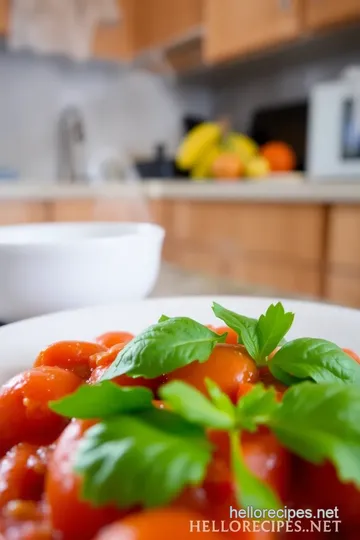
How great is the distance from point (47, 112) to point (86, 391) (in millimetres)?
3127

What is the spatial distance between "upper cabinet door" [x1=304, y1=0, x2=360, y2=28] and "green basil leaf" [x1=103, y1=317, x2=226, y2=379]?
1.99 meters

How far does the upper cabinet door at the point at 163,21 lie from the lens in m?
2.79

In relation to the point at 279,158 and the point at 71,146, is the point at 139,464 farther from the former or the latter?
the point at 71,146

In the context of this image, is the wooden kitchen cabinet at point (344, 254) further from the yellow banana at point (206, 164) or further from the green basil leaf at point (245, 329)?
the green basil leaf at point (245, 329)

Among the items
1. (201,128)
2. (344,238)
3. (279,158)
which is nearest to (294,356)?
(344,238)

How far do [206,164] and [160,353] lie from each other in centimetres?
230

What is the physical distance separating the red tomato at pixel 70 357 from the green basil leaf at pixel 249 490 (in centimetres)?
17

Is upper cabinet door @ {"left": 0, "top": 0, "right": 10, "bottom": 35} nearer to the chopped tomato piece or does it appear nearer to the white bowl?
the white bowl

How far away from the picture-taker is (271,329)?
327 millimetres

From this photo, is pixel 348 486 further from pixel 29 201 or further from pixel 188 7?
pixel 188 7

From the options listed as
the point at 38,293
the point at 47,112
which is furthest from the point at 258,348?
the point at 47,112

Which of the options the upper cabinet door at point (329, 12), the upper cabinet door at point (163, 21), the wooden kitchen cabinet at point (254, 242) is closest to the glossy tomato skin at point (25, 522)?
the wooden kitchen cabinet at point (254, 242)

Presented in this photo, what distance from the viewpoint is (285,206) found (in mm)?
1912

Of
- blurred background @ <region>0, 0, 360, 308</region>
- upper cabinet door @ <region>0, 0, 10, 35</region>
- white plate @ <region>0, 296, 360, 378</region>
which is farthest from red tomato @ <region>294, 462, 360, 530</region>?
upper cabinet door @ <region>0, 0, 10, 35</region>
